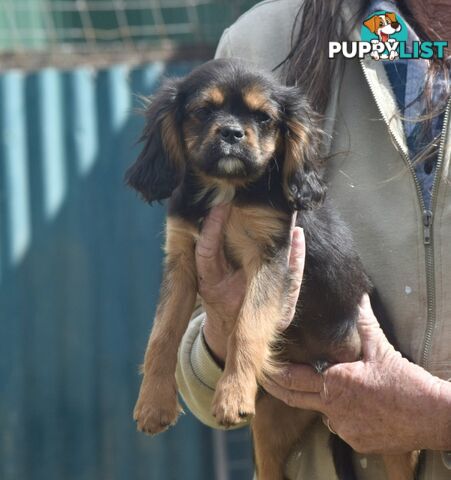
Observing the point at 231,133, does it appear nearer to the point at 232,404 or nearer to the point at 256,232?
the point at 256,232

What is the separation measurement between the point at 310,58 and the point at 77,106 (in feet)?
8.60

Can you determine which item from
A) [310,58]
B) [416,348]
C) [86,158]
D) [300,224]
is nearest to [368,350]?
[416,348]

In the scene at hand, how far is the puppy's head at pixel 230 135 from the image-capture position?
8.27 feet

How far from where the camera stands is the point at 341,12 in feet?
8.75

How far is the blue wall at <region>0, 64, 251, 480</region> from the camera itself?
5008 mm

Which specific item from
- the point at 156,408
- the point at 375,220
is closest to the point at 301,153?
the point at 375,220

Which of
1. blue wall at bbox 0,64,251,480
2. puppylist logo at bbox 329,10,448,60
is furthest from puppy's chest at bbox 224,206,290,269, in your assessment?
blue wall at bbox 0,64,251,480

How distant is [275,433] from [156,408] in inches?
18.0

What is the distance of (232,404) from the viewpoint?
2354 millimetres

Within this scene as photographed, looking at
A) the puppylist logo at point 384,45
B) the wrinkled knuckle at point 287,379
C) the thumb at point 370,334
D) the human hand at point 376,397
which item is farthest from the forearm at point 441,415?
the puppylist logo at point 384,45

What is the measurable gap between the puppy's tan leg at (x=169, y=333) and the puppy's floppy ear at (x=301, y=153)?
29cm

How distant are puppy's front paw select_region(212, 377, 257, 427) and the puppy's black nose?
0.59 meters

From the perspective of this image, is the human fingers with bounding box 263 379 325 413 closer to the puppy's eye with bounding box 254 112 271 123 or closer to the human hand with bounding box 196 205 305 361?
the human hand with bounding box 196 205 305 361

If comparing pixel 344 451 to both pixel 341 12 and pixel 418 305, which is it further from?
pixel 341 12
